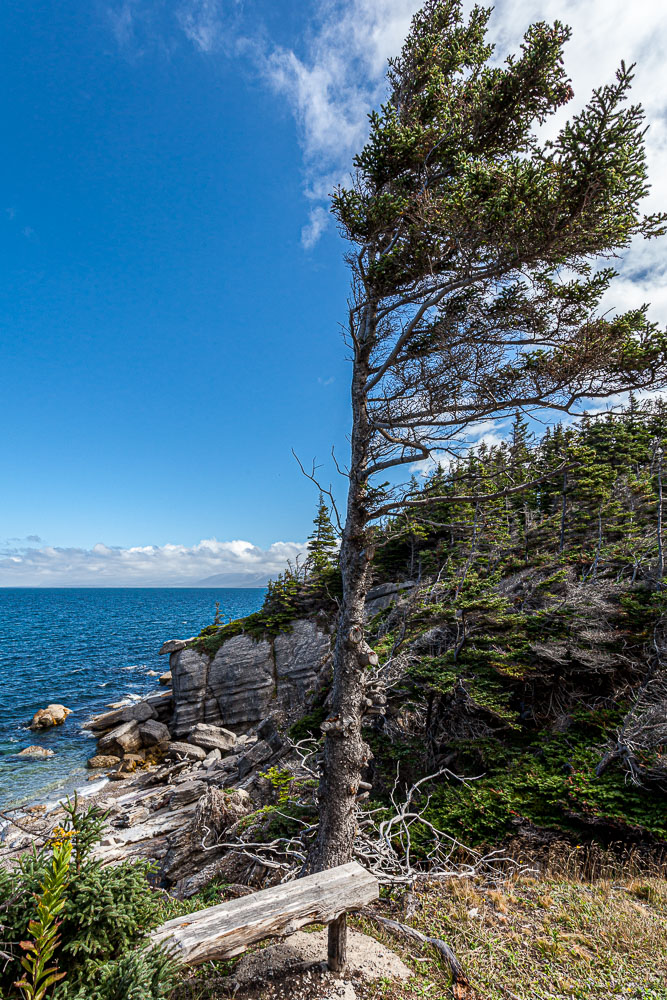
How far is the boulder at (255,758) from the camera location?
1308 centimetres

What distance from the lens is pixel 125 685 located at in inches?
1331

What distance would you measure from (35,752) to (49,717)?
416cm

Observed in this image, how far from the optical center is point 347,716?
588 centimetres

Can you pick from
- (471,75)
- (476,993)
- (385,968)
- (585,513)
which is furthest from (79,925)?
(585,513)

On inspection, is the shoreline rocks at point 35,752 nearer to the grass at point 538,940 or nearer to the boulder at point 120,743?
the boulder at point 120,743

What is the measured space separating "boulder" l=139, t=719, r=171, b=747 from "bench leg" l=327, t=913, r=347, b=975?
850 inches

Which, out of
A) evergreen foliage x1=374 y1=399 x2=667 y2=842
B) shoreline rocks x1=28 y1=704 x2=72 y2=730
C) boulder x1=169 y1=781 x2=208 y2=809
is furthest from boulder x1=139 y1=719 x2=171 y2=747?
evergreen foliage x1=374 y1=399 x2=667 y2=842

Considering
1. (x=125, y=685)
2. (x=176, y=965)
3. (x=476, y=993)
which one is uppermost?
(x=176, y=965)

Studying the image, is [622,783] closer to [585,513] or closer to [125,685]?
[585,513]

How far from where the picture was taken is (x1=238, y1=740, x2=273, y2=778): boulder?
42.9ft

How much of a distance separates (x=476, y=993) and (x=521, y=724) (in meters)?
5.93

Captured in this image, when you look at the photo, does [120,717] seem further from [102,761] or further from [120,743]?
[102,761]

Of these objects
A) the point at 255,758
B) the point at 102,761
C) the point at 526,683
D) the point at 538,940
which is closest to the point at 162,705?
the point at 102,761

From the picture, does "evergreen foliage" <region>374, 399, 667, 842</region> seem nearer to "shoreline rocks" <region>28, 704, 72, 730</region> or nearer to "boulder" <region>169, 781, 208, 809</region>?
"boulder" <region>169, 781, 208, 809</region>
